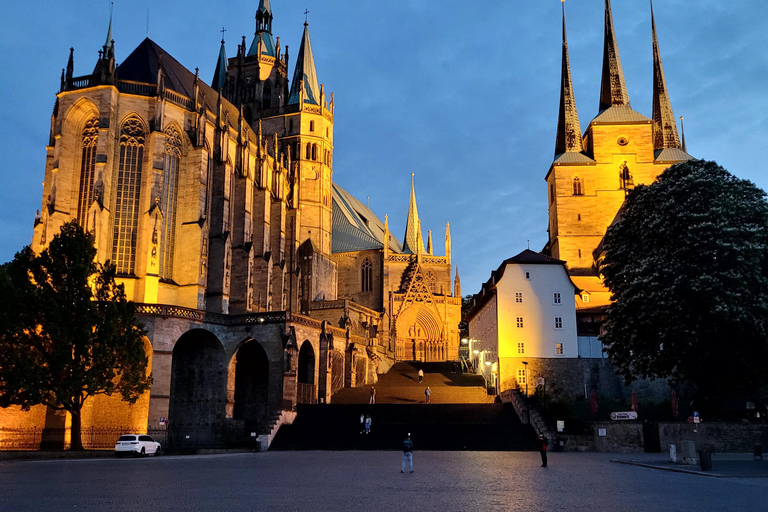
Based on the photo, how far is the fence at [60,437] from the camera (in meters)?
34.4

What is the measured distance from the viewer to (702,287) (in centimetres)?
2933

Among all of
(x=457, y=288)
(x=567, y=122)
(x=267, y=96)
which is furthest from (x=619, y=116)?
(x=267, y=96)

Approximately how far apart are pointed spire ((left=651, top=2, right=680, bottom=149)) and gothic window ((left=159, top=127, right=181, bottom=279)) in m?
48.9

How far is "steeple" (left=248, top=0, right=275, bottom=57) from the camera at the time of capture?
7712 cm

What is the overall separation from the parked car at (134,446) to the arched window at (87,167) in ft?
57.3

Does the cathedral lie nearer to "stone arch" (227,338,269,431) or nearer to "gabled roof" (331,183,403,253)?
"stone arch" (227,338,269,431)

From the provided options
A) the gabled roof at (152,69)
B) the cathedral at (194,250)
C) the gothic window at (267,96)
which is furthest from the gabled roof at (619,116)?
the gabled roof at (152,69)

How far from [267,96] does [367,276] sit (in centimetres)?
2162

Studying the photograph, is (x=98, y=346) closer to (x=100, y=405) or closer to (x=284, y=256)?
(x=100, y=405)

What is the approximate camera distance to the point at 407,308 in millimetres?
69250

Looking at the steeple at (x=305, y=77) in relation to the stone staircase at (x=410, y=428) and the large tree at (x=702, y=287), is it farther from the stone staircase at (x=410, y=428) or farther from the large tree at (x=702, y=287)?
the large tree at (x=702, y=287)

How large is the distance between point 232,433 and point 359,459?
14.3m

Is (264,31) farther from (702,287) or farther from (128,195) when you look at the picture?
(702,287)

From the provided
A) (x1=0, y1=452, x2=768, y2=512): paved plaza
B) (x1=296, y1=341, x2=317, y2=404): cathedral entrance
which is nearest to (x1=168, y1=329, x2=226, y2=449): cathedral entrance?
(x1=296, y1=341, x2=317, y2=404): cathedral entrance
